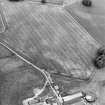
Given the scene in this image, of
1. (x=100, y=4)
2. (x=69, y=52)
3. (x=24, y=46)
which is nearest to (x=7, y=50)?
(x=24, y=46)

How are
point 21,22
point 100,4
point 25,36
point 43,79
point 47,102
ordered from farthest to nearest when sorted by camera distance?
point 100,4, point 21,22, point 25,36, point 43,79, point 47,102

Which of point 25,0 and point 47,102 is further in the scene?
point 25,0

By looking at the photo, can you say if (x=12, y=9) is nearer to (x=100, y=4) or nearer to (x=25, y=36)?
(x=25, y=36)

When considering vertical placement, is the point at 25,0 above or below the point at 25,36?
above

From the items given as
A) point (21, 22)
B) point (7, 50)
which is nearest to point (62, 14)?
point (21, 22)

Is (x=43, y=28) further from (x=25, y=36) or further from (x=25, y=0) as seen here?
(x=25, y=0)

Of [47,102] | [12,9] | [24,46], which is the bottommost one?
[47,102]

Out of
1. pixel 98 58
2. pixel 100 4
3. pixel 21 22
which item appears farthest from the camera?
pixel 100 4
